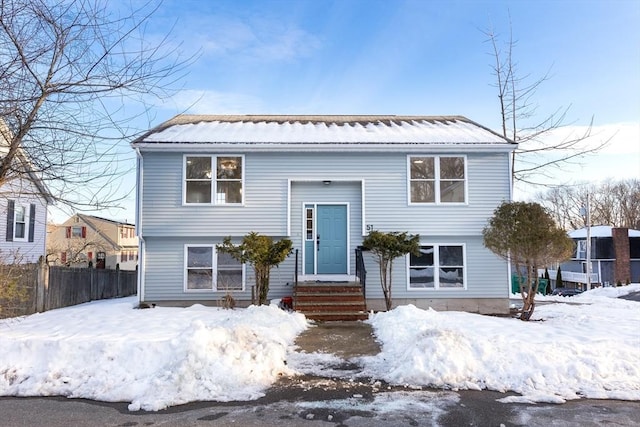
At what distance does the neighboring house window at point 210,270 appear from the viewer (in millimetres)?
12328

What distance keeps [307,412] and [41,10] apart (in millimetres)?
5547

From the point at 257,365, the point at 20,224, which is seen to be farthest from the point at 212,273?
the point at 20,224

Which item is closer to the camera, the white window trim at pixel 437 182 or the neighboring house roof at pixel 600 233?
the white window trim at pixel 437 182

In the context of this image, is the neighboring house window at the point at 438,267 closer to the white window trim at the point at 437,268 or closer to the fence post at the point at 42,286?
the white window trim at the point at 437,268

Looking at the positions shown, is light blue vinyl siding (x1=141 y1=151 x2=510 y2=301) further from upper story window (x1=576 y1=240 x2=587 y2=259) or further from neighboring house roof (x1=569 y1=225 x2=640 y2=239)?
upper story window (x1=576 y1=240 x2=587 y2=259)

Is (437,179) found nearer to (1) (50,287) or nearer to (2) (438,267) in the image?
(2) (438,267)

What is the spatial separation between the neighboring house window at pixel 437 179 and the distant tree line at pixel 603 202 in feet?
152

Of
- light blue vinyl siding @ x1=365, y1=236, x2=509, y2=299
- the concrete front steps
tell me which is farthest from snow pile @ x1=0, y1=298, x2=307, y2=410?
light blue vinyl siding @ x1=365, y1=236, x2=509, y2=299

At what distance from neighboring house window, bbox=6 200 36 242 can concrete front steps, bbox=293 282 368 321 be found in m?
12.7

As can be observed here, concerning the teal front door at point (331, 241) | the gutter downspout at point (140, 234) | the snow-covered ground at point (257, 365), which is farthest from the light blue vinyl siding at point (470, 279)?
the gutter downspout at point (140, 234)

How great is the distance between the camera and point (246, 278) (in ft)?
40.5

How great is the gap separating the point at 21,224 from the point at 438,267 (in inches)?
665

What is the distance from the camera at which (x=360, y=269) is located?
39.9 feet

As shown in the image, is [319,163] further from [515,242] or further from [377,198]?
[515,242]
